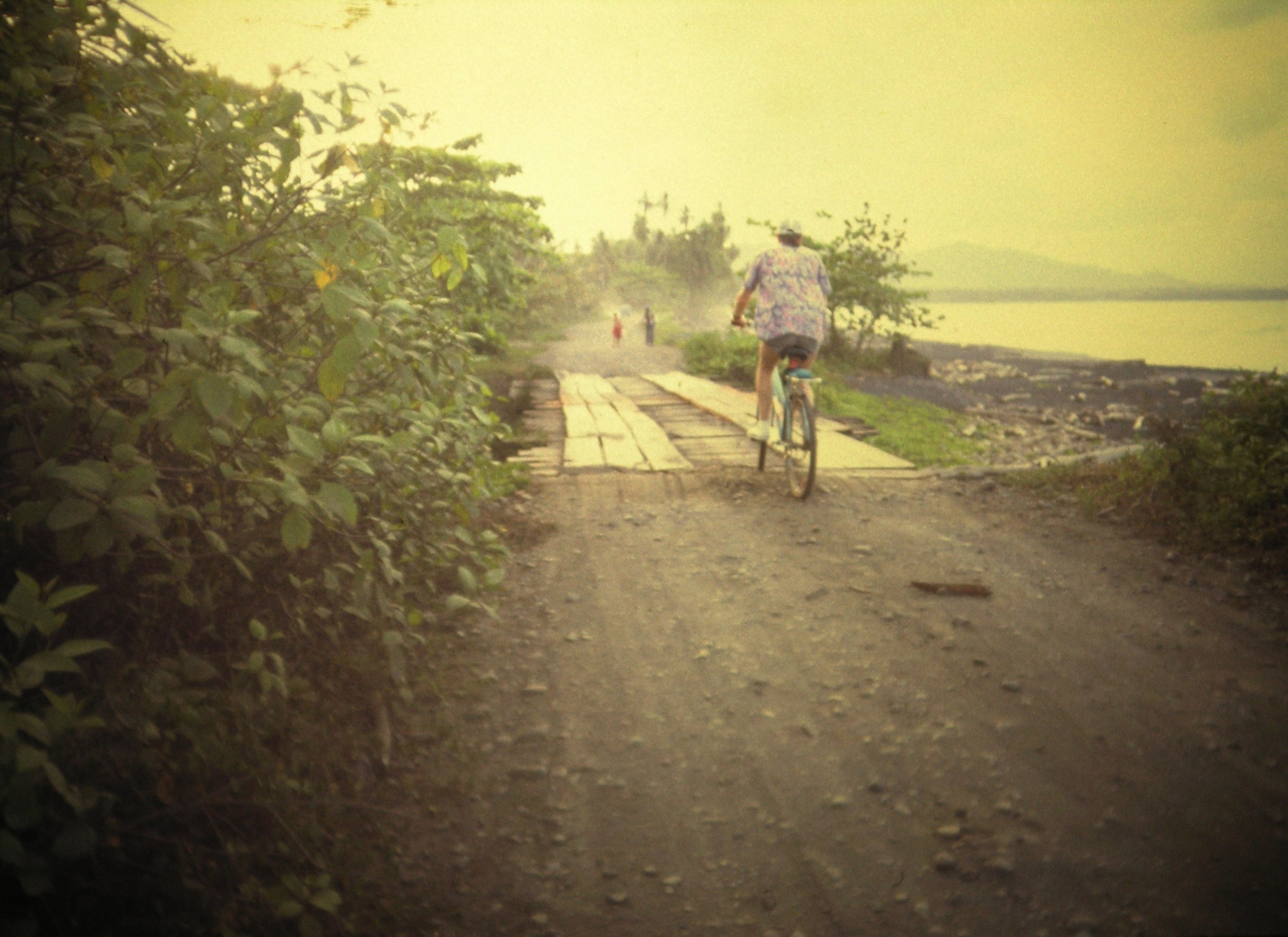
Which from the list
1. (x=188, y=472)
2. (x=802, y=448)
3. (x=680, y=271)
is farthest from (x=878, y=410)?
(x=680, y=271)

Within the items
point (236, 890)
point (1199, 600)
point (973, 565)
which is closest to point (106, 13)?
point (236, 890)

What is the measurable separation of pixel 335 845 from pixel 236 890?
36 centimetres

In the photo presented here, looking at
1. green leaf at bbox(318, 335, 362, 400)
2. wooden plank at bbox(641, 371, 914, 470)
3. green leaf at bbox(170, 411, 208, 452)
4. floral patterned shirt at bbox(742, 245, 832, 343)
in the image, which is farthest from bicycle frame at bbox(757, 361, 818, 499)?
green leaf at bbox(170, 411, 208, 452)

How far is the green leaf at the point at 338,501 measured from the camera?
7.28 ft

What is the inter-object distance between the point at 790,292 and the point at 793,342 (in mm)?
414

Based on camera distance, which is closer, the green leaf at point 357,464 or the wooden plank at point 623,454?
the green leaf at point 357,464

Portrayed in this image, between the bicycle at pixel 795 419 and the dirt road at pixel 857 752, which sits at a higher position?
the bicycle at pixel 795 419

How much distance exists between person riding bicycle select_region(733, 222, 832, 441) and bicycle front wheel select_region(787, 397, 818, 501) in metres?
0.46

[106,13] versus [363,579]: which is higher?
[106,13]

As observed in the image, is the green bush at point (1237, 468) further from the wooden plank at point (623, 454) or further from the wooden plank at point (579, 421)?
the wooden plank at point (579, 421)

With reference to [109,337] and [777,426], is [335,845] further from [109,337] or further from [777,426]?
[777,426]

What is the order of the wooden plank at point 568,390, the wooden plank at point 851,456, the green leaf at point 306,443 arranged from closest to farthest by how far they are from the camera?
1. the green leaf at point 306,443
2. the wooden plank at point 851,456
3. the wooden plank at point 568,390

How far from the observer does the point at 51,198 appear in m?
2.24

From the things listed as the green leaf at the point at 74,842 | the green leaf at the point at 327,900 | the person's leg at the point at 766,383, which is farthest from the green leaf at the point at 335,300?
the person's leg at the point at 766,383
